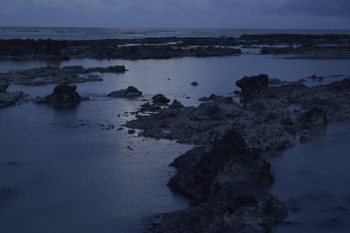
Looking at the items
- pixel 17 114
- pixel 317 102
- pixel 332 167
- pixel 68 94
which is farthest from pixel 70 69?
pixel 332 167

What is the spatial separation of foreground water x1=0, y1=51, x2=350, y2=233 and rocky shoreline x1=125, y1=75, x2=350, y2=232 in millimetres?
406

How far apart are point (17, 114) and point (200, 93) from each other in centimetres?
852

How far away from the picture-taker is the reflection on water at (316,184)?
7695 millimetres

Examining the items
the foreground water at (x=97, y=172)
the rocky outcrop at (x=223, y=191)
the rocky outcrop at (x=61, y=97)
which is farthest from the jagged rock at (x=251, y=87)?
the rocky outcrop at (x=223, y=191)

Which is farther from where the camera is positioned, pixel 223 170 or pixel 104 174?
pixel 104 174

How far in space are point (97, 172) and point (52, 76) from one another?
720 inches

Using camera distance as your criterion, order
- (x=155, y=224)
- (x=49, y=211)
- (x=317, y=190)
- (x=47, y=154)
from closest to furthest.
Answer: (x=155, y=224), (x=49, y=211), (x=317, y=190), (x=47, y=154)

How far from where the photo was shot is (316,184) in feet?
31.6

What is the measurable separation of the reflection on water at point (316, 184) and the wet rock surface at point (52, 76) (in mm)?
16389

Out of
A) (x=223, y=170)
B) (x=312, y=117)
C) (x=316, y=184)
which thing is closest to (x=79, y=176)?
(x=223, y=170)

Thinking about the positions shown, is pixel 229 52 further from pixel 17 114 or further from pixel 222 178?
pixel 222 178

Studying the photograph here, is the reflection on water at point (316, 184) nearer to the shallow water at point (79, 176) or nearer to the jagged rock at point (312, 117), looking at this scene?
the jagged rock at point (312, 117)

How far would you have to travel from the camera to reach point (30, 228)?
7633mm

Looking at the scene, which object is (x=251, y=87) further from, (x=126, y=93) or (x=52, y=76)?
(x=52, y=76)
